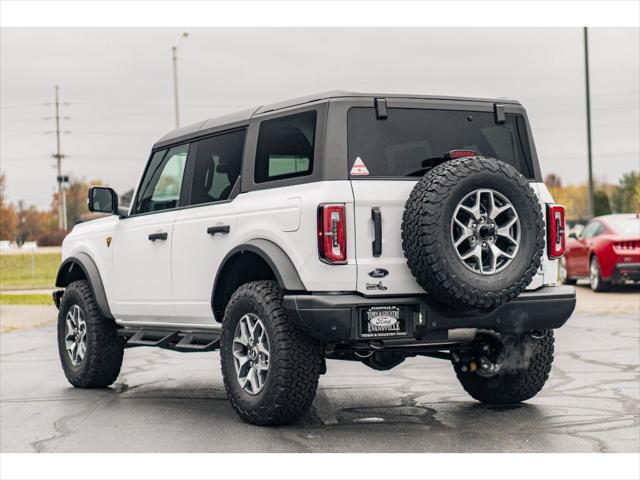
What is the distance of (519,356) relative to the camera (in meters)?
7.84

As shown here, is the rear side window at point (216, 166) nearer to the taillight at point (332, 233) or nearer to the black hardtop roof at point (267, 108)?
the black hardtop roof at point (267, 108)

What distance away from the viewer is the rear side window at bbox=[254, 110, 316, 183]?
716 cm

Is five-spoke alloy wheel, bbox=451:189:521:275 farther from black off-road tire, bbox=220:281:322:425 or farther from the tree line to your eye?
the tree line

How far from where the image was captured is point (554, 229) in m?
7.52

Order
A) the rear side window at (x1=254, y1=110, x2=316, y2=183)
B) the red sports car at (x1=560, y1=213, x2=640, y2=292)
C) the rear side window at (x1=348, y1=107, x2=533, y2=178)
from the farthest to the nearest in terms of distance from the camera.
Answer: the red sports car at (x1=560, y1=213, x2=640, y2=292) → the rear side window at (x1=254, y1=110, x2=316, y2=183) → the rear side window at (x1=348, y1=107, x2=533, y2=178)

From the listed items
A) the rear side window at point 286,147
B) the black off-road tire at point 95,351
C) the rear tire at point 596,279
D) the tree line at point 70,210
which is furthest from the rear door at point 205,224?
the tree line at point 70,210

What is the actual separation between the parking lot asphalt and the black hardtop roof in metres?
2.13

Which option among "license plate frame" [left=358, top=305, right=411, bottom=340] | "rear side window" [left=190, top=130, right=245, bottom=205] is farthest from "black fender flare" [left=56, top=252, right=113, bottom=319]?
"license plate frame" [left=358, top=305, right=411, bottom=340]

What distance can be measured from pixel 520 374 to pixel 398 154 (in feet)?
6.58

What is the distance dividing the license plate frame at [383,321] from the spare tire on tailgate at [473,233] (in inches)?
9.1

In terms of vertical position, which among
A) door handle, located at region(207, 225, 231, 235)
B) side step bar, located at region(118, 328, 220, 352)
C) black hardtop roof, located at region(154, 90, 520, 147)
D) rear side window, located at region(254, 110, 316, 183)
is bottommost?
side step bar, located at region(118, 328, 220, 352)

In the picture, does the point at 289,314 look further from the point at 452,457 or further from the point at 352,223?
the point at 452,457

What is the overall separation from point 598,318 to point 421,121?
9790mm

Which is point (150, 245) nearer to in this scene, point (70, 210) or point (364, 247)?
point (364, 247)
